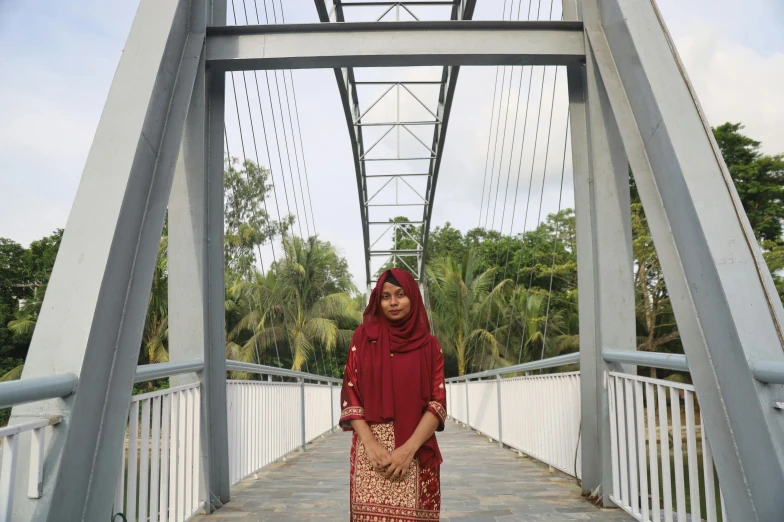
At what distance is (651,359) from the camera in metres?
2.75

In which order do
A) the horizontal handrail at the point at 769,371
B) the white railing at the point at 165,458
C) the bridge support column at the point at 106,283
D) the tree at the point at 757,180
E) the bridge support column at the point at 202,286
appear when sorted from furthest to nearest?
the tree at the point at 757,180 → the bridge support column at the point at 202,286 → the white railing at the point at 165,458 → the bridge support column at the point at 106,283 → the horizontal handrail at the point at 769,371

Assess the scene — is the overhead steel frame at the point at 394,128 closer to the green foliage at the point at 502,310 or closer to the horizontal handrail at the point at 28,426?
the green foliage at the point at 502,310

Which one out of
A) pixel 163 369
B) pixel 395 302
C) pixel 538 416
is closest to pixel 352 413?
pixel 395 302

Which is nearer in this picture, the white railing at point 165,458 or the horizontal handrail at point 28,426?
the horizontal handrail at point 28,426

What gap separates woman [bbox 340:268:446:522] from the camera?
2.13 metres

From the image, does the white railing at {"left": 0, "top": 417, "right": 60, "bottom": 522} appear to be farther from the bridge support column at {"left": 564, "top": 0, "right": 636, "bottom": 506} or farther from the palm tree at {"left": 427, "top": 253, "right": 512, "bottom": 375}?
the palm tree at {"left": 427, "top": 253, "right": 512, "bottom": 375}

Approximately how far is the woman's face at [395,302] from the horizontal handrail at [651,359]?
1048 mm

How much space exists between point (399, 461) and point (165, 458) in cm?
135

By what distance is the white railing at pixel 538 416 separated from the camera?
430 cm

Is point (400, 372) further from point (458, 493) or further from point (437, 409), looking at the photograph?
point (458, 493)

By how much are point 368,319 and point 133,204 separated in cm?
102

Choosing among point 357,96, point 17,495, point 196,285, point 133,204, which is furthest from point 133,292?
point 357,96

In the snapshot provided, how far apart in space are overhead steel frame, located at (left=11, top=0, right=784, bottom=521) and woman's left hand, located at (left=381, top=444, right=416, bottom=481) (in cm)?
95

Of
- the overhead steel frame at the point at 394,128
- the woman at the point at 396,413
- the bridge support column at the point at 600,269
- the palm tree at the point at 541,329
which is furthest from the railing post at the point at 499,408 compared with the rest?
the palm tree at the point at 541,329
